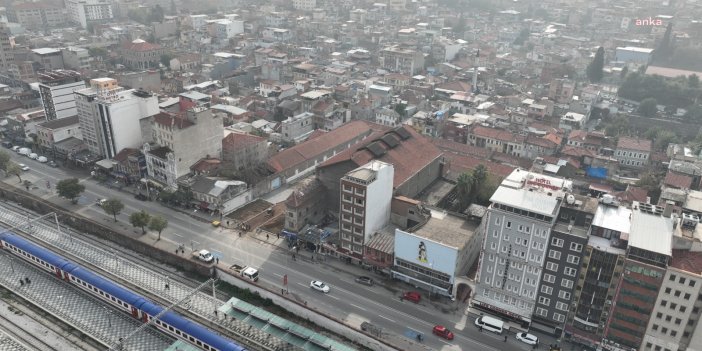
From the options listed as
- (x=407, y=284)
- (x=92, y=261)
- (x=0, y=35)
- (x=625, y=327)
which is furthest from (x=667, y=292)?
(x=0, y=35)

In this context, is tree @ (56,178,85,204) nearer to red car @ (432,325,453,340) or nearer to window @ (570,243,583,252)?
red car @ (432,325,453,340)

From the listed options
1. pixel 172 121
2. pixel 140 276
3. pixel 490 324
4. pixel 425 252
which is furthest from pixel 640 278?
pixel 172 121

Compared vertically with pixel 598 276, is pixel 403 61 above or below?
above

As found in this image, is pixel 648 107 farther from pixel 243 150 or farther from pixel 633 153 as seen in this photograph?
pixel 243 150

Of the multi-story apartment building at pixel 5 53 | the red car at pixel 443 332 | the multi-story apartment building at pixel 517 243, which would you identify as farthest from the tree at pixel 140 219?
the multi-story apartment building at pixel 5 53

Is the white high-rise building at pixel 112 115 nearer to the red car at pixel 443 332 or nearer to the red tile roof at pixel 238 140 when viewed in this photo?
the red tile roof at pixel 238 140

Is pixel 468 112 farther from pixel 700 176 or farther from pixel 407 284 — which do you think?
pixel 407 284
